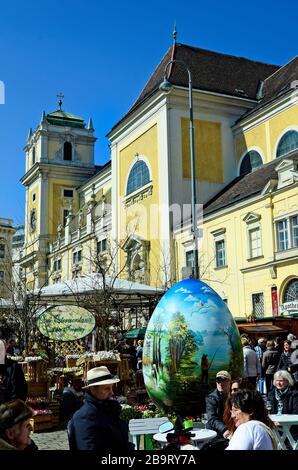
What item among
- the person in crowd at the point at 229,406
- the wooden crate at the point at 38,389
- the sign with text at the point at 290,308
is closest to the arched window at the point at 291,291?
the sign with text at the point at 290,308

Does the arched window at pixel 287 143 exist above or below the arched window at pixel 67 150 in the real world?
below

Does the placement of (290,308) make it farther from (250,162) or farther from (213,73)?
(213,73)

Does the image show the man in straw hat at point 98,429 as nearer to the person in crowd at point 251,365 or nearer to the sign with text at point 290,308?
the person in crowd at point 251,365

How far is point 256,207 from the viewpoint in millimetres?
30266

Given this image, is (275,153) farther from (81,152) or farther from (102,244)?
(81,152)

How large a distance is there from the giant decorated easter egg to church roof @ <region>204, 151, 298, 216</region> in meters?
20.0

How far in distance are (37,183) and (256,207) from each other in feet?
140

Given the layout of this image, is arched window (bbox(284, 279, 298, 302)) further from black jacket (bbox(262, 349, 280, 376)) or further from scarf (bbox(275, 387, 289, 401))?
scarf (bbox(275, 387, 289, 401))

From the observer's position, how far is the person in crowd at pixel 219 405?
7.43 m

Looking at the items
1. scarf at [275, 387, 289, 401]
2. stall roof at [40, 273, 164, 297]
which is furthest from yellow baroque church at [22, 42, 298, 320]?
scarf at [275, 387, 289, 401]

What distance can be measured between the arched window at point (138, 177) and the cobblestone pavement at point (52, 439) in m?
31.0

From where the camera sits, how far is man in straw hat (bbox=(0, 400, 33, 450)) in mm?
4559

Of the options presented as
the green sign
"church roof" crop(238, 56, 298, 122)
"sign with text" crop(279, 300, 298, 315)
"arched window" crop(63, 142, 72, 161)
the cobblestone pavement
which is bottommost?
the cobblestone pavement
